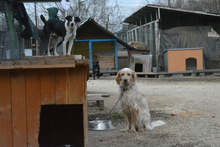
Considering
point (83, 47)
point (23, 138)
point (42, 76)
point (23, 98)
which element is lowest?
point (23, 138)

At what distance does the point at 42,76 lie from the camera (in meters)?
3.15

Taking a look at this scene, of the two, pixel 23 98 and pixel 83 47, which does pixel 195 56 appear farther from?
pixel 23 98

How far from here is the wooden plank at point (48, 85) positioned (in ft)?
10.3

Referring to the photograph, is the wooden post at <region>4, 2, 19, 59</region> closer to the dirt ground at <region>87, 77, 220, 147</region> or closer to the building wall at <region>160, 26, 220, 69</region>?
the dirt ground at <region>87, 77, 220, 147</region>

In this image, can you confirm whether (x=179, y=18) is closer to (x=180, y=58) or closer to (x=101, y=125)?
(x=180, y=58)

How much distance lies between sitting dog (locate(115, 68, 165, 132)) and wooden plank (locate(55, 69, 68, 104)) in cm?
203

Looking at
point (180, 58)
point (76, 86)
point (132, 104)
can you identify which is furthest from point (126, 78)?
point (180, 58)

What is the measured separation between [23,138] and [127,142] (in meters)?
1.71

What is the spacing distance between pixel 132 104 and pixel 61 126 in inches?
59.5

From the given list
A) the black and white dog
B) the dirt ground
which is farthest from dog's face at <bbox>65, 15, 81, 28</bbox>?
the dirt ground

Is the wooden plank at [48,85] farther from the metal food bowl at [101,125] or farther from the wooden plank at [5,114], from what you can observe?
the metal food bowl at [101,125]

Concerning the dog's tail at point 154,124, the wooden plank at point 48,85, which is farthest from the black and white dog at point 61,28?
the dog's tail at point 154,124

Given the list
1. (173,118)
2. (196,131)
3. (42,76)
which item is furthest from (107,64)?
(42,76)

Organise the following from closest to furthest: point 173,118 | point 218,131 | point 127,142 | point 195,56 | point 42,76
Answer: point 42,76 → point 127,142 → point 218,131 → point 173,118 → point 195,56
